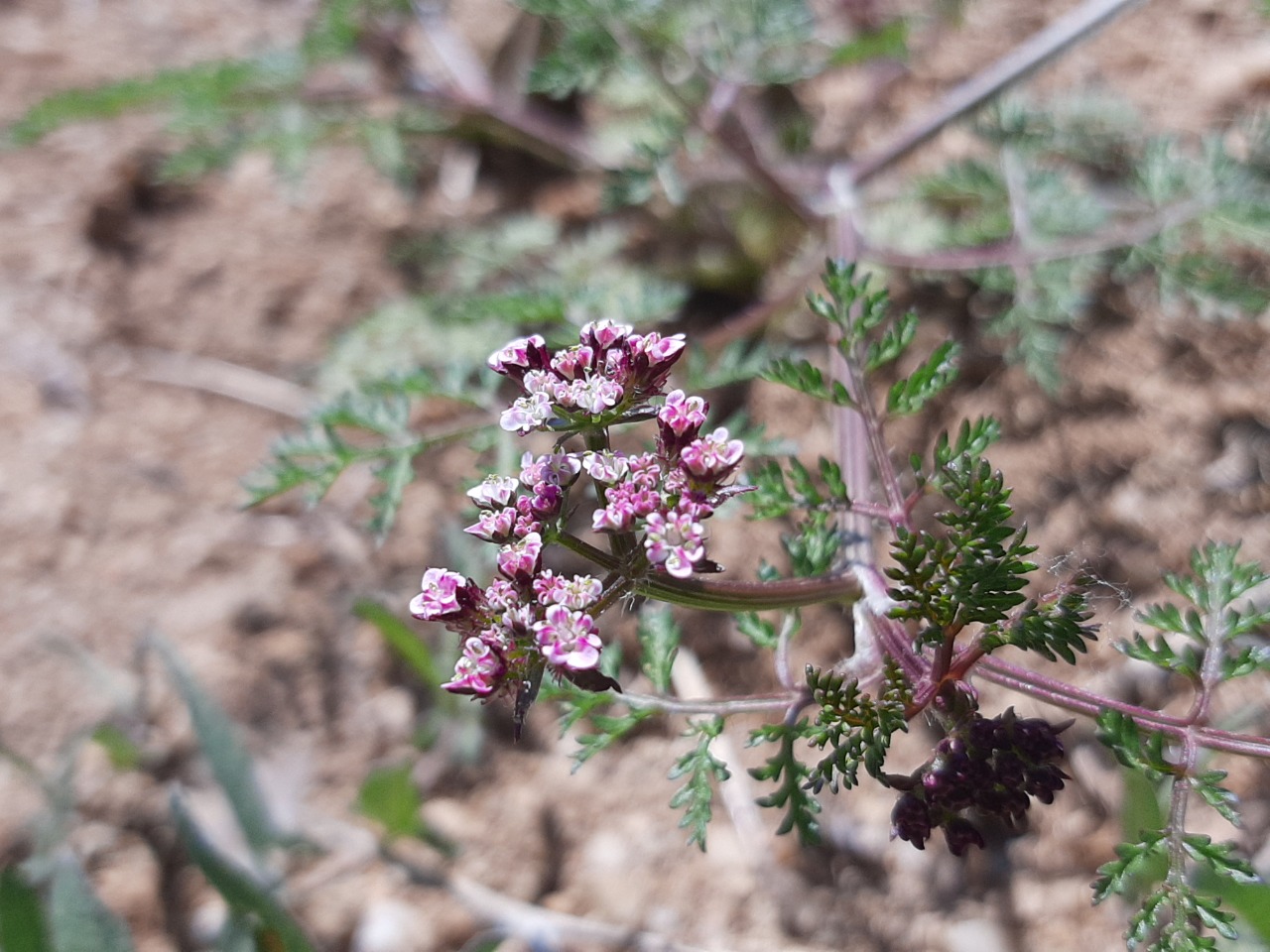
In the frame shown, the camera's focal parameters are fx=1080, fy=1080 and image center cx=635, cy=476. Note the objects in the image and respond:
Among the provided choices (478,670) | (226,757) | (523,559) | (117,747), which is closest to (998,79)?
(523,559)

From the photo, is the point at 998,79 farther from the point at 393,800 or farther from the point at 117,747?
the point at 117,747

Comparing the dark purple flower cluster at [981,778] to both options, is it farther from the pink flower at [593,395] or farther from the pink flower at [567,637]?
the pink flower at [593,395]

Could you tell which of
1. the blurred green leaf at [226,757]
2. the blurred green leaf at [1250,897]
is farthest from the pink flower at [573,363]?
the blurred green leaf at [226,757]

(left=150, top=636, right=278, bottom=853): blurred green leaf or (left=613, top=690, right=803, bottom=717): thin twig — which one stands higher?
(left=613, top=690, right=803, bottom=717): thin twig

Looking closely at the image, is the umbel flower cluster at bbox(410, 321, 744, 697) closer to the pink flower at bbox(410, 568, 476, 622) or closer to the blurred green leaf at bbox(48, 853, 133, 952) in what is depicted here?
the pink flower at bbox(410, 568, 476, 622)

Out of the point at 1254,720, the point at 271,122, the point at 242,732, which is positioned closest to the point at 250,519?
the point at 242,732

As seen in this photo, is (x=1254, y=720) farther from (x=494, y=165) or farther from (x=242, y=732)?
(x=494, y=165)

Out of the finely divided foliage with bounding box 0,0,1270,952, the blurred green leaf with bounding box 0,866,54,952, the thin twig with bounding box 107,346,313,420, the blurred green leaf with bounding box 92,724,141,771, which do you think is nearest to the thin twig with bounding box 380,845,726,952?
the finely divided foliage with bounding box 0,0,1270,952
